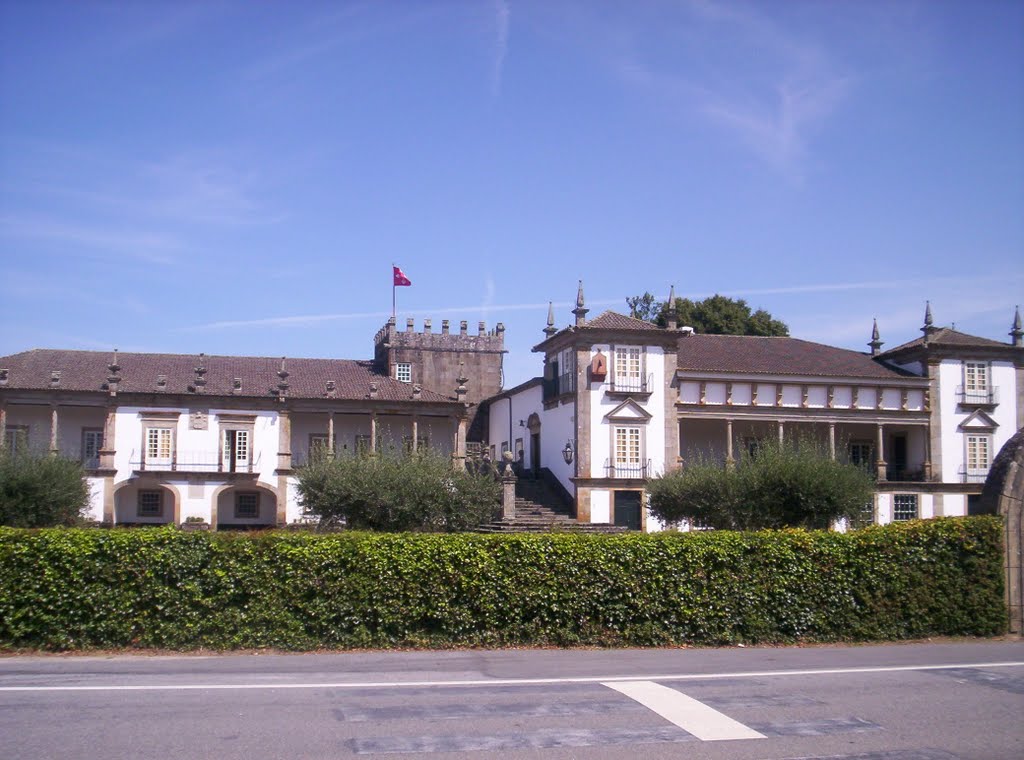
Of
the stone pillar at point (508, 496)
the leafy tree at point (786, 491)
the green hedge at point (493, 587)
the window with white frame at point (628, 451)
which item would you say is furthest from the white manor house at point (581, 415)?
the green hedge at point (493, 587)

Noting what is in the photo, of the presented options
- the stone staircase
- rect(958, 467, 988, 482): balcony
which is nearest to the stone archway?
the stone staircase

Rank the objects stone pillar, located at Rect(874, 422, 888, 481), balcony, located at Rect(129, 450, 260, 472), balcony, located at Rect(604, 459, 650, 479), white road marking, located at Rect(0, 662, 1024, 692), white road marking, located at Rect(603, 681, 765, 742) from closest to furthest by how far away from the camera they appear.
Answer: white road marking, located at Rect(603, 681, 765, 742), white road marking, located at Rect(0, 662, 1024, 692), balcony, located at Rect(604, 459, 650, 479), balcony, located at Rect(129, 450, 260, 472), stone pillar, located at Rect(874, 422, 888, 481)

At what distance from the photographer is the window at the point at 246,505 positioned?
4494 centimetres

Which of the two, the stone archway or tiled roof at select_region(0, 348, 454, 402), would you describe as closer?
the stone archway

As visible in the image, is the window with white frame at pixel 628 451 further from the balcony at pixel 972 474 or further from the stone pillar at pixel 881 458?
the balcony at pixel 972 474

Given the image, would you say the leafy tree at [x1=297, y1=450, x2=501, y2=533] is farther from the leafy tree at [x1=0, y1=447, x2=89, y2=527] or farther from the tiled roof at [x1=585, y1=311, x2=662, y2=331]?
the tiled roof at [x1=585, y1=311, x2=662, y2=331]

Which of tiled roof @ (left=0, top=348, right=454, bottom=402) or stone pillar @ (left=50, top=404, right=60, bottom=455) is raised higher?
→ tiled roof @ (left=0, top=348, right=454, bottom=402)

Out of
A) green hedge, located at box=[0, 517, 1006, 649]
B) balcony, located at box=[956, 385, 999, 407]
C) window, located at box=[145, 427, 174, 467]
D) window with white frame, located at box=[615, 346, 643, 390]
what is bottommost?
green hedge, located at box=[0, 517, 1006, 649]

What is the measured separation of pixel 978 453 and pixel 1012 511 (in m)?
31.9

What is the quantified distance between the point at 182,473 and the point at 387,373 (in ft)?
43.3

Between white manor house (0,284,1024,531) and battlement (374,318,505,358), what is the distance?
5.44 meters

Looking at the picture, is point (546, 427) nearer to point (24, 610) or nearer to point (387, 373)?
point (387, 373)

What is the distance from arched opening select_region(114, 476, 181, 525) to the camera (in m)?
43.0

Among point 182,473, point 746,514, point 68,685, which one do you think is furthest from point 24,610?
point 182,473
